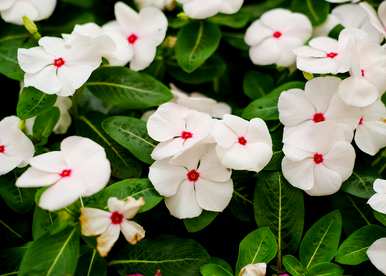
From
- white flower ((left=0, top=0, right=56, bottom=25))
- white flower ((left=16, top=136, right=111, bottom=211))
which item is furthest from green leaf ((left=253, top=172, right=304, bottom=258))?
white flower ((left=0, top=0, right=56, bottom=25))

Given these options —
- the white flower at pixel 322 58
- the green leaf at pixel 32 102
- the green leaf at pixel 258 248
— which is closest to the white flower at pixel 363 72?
the white flower at pixel 322 58

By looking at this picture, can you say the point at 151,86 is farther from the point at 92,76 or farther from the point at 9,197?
the point at 9,197

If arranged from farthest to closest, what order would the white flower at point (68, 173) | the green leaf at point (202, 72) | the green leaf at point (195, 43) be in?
the green leaf at point (202, 72) < the green leaf at point (195, 43) < the white flower at point (68, 173)

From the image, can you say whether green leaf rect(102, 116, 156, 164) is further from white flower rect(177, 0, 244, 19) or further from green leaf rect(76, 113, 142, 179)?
white flower rect(177, 0, 244, 19)

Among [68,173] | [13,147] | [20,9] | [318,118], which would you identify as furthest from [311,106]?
[20,9]

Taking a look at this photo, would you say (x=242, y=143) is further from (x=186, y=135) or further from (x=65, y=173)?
(x=65, y=173)

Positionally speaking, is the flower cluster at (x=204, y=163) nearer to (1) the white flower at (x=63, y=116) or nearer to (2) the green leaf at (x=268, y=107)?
(2) the green leaf at (x=268, y=107)

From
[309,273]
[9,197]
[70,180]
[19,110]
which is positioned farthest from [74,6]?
[309,273]
